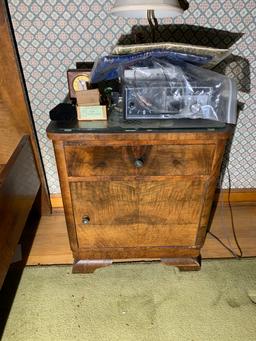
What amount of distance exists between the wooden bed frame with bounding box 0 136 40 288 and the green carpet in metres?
0.22

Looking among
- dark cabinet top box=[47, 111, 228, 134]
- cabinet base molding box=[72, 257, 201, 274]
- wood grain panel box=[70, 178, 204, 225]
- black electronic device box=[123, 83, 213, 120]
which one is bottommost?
cabinet base molding box=[72, 257, 201, 274]

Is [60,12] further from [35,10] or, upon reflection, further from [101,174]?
[101,174]

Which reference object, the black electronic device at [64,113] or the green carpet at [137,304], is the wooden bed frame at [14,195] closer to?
the green carpet at [137,304]

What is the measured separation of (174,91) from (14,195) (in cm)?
77

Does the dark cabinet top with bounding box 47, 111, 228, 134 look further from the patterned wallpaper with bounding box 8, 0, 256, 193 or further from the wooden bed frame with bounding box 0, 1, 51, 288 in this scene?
the patterned wallpaper with bounding box 8, 0, 256, 193

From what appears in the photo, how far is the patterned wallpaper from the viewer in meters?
1.16

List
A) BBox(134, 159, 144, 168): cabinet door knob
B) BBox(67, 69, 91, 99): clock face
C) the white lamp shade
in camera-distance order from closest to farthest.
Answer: the white lamp shade → BBox(134, 159, 144, 168): cabinet door knob → BBox(67, 69, 91, 99): clock face

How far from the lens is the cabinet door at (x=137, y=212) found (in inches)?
40.9

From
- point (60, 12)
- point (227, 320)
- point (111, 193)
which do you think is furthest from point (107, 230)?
point (60, 12)

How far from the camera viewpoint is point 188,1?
3.80 feet

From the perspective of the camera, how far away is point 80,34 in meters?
1.21

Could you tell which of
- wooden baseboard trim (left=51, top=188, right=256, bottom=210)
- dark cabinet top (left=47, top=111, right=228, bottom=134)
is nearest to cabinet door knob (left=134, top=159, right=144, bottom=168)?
dark cabinet top (left=47, top=111, right=228, bottom=134)

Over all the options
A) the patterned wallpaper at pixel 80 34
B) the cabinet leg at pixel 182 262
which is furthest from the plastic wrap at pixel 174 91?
the cabinet leg at pixel 182 262

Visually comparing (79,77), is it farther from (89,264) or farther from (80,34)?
(89,264)
